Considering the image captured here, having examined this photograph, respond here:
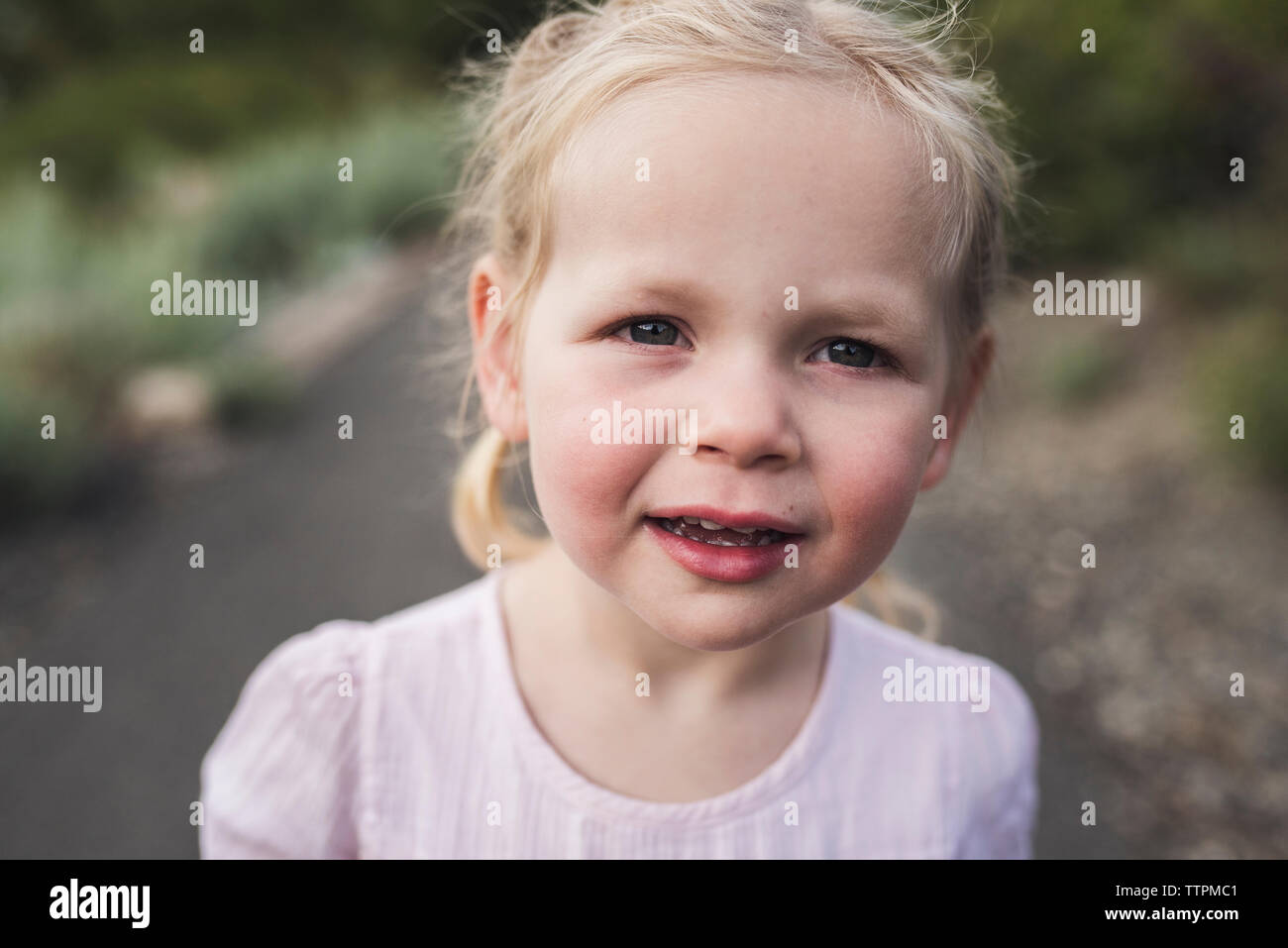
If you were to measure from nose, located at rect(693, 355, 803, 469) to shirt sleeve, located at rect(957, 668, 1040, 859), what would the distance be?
0.76m

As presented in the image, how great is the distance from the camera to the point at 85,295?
6199mm

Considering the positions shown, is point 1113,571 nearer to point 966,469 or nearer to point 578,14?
point 966,469

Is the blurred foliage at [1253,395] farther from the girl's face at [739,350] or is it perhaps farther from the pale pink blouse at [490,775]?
the girl's face at [739,350]

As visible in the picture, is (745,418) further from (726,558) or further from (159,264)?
(159,264)

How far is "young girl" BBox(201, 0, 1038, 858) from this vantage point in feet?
3.67

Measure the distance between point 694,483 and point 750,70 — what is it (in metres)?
0.49

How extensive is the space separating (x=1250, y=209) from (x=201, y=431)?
7258 millimetres

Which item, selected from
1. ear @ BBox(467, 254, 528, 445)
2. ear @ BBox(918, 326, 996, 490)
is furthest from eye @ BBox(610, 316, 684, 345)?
ear @ BBox(918, 326, 996, 490)

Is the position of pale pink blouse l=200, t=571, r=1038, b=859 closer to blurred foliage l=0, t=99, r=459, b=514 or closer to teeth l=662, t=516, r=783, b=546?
teeth l=662, t=516, r=783, b=546

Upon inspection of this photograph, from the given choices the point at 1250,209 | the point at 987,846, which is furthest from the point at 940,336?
the point at 1250,209

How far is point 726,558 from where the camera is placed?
45.6 inches

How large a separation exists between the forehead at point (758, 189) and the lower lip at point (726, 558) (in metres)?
0.30

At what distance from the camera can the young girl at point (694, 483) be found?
3.67 feet

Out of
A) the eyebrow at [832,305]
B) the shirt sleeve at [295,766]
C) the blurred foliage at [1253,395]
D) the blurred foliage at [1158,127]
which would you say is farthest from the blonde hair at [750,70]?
the blurred foliage at [1158,127]
